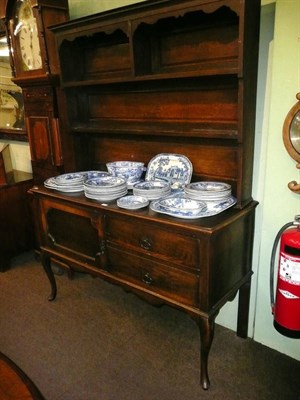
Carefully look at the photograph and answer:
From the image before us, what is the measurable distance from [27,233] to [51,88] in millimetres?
1422

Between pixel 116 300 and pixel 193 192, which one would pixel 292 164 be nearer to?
pixel 193 192

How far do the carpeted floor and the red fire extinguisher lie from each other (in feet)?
1.02

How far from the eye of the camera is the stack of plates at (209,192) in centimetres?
154

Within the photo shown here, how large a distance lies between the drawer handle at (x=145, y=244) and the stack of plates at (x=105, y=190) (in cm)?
32

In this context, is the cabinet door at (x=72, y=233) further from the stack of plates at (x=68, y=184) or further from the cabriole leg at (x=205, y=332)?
the cabriole leg at (x=205, y=332)

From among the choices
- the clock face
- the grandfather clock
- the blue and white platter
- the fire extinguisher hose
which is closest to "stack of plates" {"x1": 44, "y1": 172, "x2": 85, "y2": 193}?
the grandfather clock

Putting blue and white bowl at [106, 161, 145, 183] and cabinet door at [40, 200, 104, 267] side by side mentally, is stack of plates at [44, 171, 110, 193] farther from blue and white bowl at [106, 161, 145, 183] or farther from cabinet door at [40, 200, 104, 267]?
blue and white bowl at [106, 161, 145, 183]

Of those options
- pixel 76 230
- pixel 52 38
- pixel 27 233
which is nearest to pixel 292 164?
pixel 76 230

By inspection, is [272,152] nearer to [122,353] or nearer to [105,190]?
[105,190]

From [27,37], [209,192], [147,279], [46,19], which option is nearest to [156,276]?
[147,279]

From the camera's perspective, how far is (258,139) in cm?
162

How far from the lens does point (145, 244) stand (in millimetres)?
1550

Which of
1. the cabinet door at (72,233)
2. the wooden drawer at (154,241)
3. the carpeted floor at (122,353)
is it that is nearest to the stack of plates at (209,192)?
the wooden drawer at (154,241)

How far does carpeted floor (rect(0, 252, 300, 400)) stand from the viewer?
158 centimetres
